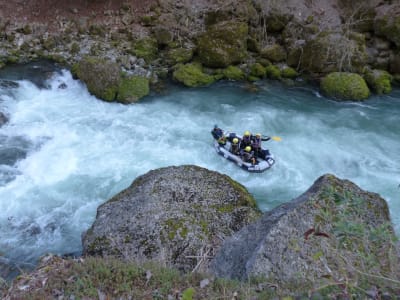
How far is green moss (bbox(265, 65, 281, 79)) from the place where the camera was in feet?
46.0

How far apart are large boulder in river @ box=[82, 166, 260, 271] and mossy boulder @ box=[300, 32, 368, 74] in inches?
332

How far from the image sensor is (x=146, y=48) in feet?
47.5

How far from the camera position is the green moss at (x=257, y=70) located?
14.0m

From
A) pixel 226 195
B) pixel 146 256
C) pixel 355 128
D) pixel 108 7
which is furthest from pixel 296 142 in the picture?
pixel 108 7

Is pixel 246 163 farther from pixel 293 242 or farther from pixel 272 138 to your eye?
pixel 293 242

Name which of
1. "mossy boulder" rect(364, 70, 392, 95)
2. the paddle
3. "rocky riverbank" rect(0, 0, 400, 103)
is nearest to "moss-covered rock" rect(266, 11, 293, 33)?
"rocky riverbank" rect(0, 0, 400, 103)

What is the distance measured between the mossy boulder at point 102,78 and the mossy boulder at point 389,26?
10.0 m

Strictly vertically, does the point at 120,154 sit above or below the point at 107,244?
below

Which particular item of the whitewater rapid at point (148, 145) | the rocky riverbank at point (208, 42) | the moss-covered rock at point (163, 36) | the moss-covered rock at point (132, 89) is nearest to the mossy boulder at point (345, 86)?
the rocky riverbank at point (208, 42)

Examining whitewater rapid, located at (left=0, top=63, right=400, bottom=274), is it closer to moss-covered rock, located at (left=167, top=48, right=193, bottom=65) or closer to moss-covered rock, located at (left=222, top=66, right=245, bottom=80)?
moss-covered rock, located at (left=222, top=66, right=245, bottom=80)

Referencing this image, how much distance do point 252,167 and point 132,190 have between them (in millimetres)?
3602

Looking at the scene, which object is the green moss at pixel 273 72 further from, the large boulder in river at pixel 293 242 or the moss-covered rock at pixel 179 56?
the large boulder in river at pixel 293 242

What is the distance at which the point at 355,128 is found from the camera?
460 inches

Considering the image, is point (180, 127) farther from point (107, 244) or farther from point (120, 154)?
point (107, 244)
